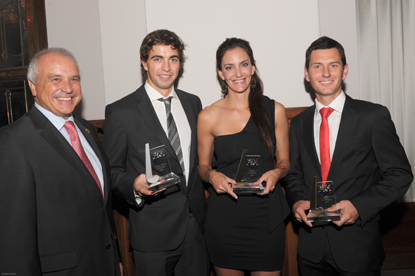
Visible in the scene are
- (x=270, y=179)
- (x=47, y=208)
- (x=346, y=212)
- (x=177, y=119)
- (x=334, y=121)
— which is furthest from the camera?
(x=177, y=119)

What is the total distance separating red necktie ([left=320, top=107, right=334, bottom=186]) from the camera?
214 cm

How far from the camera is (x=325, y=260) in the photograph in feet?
6.98

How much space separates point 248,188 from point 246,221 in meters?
0.36

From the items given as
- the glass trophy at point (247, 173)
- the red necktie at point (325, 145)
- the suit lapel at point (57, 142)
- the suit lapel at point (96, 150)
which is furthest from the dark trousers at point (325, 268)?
the suit lapel at point (57, 142)

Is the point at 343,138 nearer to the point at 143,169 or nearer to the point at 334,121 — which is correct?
the point at 334,121

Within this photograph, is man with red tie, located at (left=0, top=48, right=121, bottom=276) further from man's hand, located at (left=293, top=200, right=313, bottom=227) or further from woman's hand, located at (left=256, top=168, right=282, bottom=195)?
man's hand, located at (left=293, top=200, right=313, bottom=227)

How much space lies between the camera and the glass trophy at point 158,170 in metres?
2.06

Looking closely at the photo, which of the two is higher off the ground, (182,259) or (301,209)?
(301,209)

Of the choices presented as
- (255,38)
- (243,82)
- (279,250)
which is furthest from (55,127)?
(255,38)

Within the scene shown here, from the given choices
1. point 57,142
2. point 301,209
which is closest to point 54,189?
point 57,142

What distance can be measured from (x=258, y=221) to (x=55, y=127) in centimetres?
154

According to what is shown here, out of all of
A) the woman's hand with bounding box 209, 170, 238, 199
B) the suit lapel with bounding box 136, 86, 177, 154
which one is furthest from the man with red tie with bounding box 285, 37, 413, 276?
the suit lapel with bounding box 136, 86, 177, 154

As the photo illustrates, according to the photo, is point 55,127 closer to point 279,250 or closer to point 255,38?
point 279,250

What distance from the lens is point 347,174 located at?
209 cm
